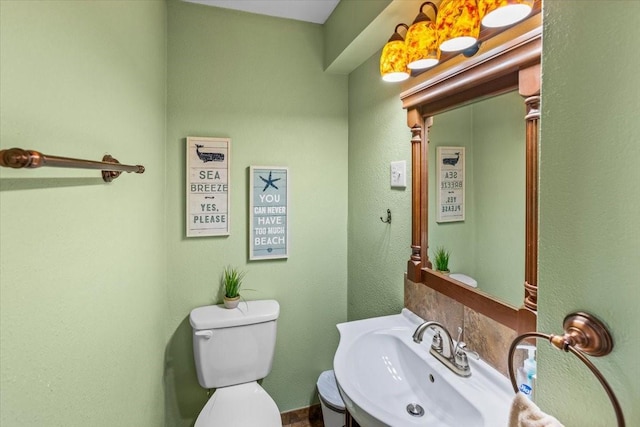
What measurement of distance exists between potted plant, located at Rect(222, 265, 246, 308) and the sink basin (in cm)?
68

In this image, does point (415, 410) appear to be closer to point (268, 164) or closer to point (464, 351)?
point (464, 351)

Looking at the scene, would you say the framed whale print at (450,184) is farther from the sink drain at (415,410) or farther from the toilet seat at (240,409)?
the toilet seat at (240,409)

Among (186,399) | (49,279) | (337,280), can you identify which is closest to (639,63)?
(49,279)

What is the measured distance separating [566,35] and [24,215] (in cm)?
99

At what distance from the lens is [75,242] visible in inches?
28.1

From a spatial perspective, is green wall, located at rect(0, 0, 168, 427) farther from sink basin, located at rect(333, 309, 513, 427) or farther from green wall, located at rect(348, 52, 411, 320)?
green wall, located at rect(348, 52, 411, 320)

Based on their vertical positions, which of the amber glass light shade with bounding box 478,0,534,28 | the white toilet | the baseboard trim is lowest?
the baseboard trim

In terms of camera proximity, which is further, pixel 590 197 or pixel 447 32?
pixel 447 32

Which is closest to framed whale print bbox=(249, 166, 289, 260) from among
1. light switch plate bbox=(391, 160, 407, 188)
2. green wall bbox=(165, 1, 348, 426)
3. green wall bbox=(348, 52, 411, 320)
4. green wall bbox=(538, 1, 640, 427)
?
green wall bbox=(165, 1, 348, 426)

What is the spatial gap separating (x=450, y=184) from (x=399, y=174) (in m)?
0.29

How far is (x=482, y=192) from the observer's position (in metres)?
1.10

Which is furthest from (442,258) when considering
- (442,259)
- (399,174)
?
(399,174)

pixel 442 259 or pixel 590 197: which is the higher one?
pixel 590 197

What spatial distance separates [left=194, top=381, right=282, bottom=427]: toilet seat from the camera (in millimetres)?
1467
